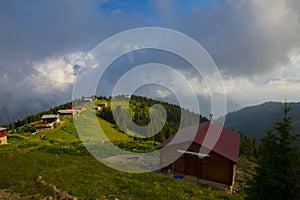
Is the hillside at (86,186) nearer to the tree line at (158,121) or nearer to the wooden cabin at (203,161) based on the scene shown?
the wooden cabin at (203,161)

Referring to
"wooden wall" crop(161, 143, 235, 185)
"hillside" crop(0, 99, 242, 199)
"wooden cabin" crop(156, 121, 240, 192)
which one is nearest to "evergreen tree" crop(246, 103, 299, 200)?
"hillside" crop(0, 99, 242, 199)

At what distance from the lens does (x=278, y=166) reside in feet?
32.2

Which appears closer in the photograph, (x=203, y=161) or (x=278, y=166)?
(x=278, y=166)

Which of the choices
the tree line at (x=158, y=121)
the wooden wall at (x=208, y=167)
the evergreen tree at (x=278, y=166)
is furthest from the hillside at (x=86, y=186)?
the tree line at (x=158, y=121)

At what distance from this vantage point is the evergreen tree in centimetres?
938

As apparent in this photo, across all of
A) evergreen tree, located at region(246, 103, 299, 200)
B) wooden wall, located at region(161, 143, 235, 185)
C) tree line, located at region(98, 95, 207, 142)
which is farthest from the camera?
tree line, located at region(98, 95, 207, 142)

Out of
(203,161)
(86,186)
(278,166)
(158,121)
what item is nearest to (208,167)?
(203,161)

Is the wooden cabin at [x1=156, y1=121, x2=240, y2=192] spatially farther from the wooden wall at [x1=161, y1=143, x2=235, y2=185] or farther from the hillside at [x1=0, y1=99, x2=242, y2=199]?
the hillside at [x1=0, y1=99, x2=242, y2=199]

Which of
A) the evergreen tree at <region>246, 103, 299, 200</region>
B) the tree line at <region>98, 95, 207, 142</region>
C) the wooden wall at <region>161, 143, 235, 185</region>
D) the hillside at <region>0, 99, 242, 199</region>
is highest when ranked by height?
the tree line at <region>98, 95, 207, 142</region>

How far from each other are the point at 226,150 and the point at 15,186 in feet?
62.7

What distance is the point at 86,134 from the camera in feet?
196

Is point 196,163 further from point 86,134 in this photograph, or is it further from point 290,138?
point 86,134

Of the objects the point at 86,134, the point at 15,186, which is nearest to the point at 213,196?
the point at 15,186

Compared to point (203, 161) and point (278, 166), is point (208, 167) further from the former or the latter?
point (278, 166)
